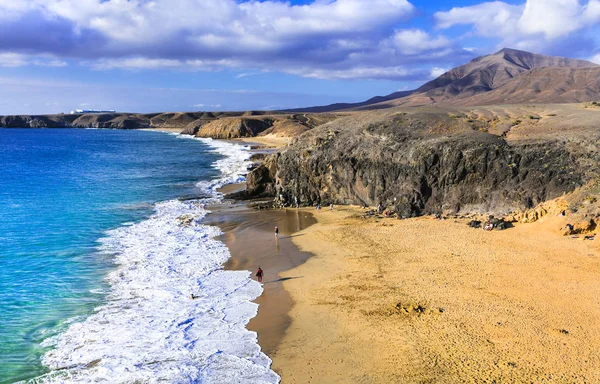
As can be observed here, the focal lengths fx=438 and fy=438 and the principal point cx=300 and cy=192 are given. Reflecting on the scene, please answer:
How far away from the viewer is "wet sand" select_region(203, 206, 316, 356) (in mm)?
16359

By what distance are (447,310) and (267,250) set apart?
37.3 feet

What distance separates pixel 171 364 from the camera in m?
13.8

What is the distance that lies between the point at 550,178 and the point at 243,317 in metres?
21.1

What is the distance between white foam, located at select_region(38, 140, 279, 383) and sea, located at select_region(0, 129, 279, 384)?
0.04 m

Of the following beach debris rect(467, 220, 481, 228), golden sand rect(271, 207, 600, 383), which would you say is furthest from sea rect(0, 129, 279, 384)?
beach debris rect(467, 220, 481, 228)

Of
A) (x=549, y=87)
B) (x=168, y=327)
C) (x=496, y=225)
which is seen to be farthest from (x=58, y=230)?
(x=549, y=87)

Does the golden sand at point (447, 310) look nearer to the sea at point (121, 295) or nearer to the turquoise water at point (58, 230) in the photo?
the sea at point (121, 295)

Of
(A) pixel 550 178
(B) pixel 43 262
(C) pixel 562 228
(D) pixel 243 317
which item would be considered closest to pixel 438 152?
(A) pixel 550 178

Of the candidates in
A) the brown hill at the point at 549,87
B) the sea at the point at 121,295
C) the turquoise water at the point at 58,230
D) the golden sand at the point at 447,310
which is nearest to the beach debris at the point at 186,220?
the sea at the point at 121,295

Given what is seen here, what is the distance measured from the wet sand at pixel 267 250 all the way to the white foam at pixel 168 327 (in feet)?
1.83

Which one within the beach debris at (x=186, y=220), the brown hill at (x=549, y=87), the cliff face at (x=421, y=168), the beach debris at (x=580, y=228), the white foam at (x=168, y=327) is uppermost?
the brown hill at (x=549, y=87)

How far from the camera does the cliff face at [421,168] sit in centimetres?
2767

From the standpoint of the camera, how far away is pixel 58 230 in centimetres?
2903

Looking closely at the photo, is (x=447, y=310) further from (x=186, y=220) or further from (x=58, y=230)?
(x=58, y=230)
